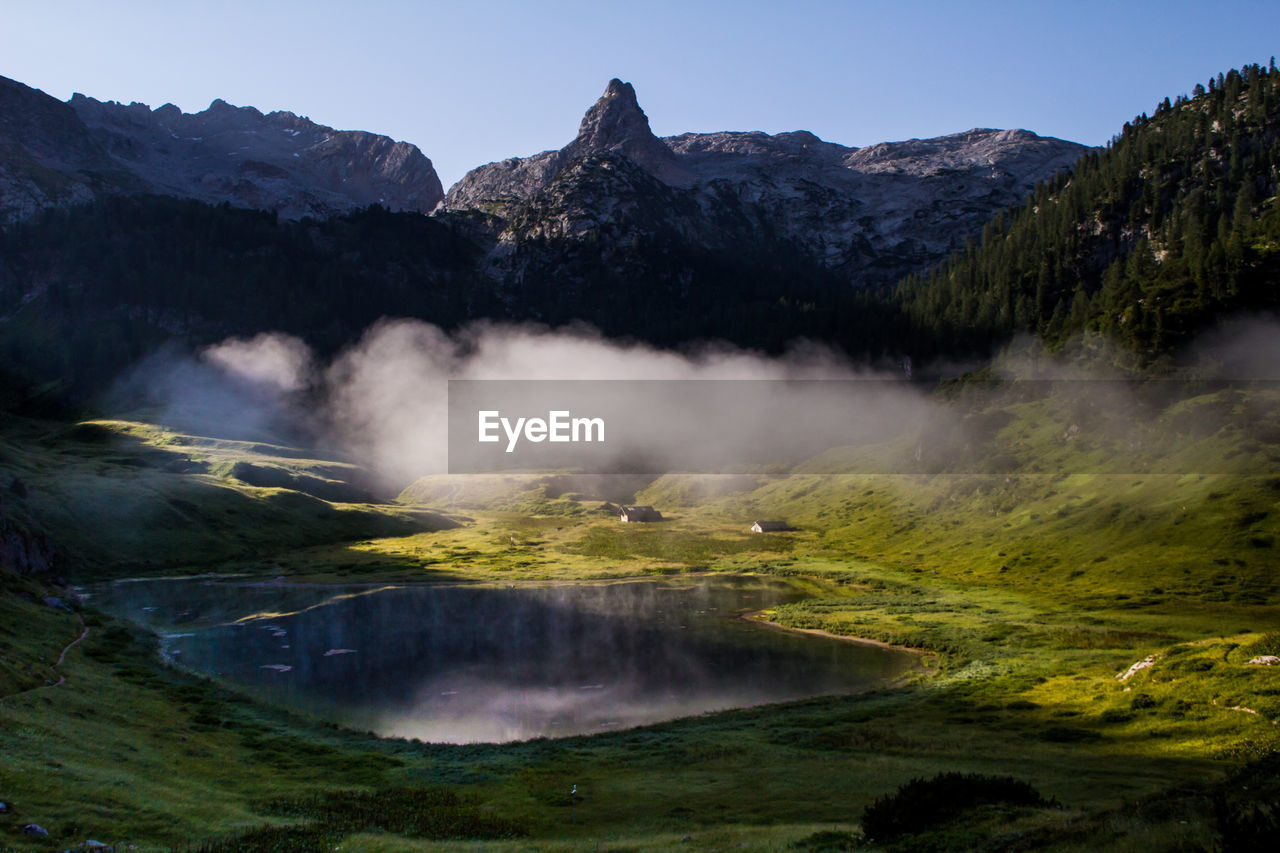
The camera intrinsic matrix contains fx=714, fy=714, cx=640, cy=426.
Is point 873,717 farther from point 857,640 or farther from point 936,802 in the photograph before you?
point 857,640

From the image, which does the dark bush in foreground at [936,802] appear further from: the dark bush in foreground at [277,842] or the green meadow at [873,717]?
the dark bush in foreground at [277,842]

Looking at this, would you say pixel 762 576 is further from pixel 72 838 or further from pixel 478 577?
pixel 72 838

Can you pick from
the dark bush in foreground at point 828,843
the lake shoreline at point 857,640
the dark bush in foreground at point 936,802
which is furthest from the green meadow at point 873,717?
the lake shoreline at point 857,640

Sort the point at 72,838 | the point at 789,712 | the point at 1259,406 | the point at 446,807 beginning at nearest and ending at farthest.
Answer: the point at 72,838 → the point at 446,807 → the point at 789,712 → the point at 1259,406

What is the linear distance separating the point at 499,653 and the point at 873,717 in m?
42.9

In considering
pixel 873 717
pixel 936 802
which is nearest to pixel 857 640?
pixel 873 717

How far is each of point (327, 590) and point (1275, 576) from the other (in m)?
129

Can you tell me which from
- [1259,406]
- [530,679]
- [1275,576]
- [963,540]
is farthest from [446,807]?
[1259,406]

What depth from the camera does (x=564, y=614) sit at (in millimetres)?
99438

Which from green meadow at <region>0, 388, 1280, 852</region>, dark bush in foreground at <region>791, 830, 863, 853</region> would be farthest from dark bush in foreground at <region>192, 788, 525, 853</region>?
dark bush in foreground at <region>791, 830, 863, 853</region>

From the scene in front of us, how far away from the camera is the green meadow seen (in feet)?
86.1

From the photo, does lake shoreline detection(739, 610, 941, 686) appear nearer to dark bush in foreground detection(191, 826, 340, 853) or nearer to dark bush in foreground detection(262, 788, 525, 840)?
dark bush in foreground detection(262, 788, 525, 840)

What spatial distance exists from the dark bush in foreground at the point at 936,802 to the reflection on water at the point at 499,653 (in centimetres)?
3264

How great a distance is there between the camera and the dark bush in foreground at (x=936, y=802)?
24.1 m
